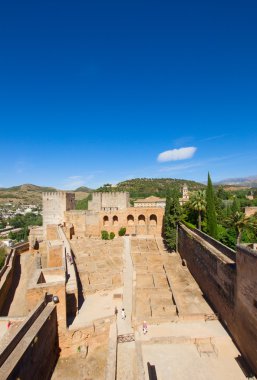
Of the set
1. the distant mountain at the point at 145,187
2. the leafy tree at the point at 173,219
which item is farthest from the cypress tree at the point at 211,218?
the distant mountain at the point at 145,187

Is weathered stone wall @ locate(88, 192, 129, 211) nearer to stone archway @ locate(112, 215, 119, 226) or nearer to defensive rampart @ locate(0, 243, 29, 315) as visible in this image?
stone archway @ locate(112, 215, 119, 226)

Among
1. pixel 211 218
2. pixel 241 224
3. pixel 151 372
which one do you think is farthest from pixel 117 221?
pixel 151 372

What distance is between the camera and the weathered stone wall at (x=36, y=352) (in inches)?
267

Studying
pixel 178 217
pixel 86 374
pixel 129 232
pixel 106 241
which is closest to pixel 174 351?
pixel 86 374

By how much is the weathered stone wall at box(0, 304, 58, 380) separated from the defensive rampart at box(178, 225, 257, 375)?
21.7ft

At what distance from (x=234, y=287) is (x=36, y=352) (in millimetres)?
7167

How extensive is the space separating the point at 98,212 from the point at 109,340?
764 inches

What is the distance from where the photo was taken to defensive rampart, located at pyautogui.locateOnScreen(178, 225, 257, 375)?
8.54 meters

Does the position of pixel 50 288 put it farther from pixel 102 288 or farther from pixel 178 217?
pixel 178 217

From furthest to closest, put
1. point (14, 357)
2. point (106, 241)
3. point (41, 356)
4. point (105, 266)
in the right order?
point (106, 241), point (105, 266), point (41, 356), point (14, 357)

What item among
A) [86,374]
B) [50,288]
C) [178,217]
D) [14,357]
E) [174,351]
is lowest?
[86,374]

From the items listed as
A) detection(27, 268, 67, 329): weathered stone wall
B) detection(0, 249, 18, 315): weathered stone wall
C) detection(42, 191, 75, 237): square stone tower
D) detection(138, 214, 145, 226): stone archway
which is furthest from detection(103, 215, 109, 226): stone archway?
detection(27, 268, 67, 329): weathered stone wall

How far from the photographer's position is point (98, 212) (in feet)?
95.2

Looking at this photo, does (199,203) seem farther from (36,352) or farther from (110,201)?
(36,352)
